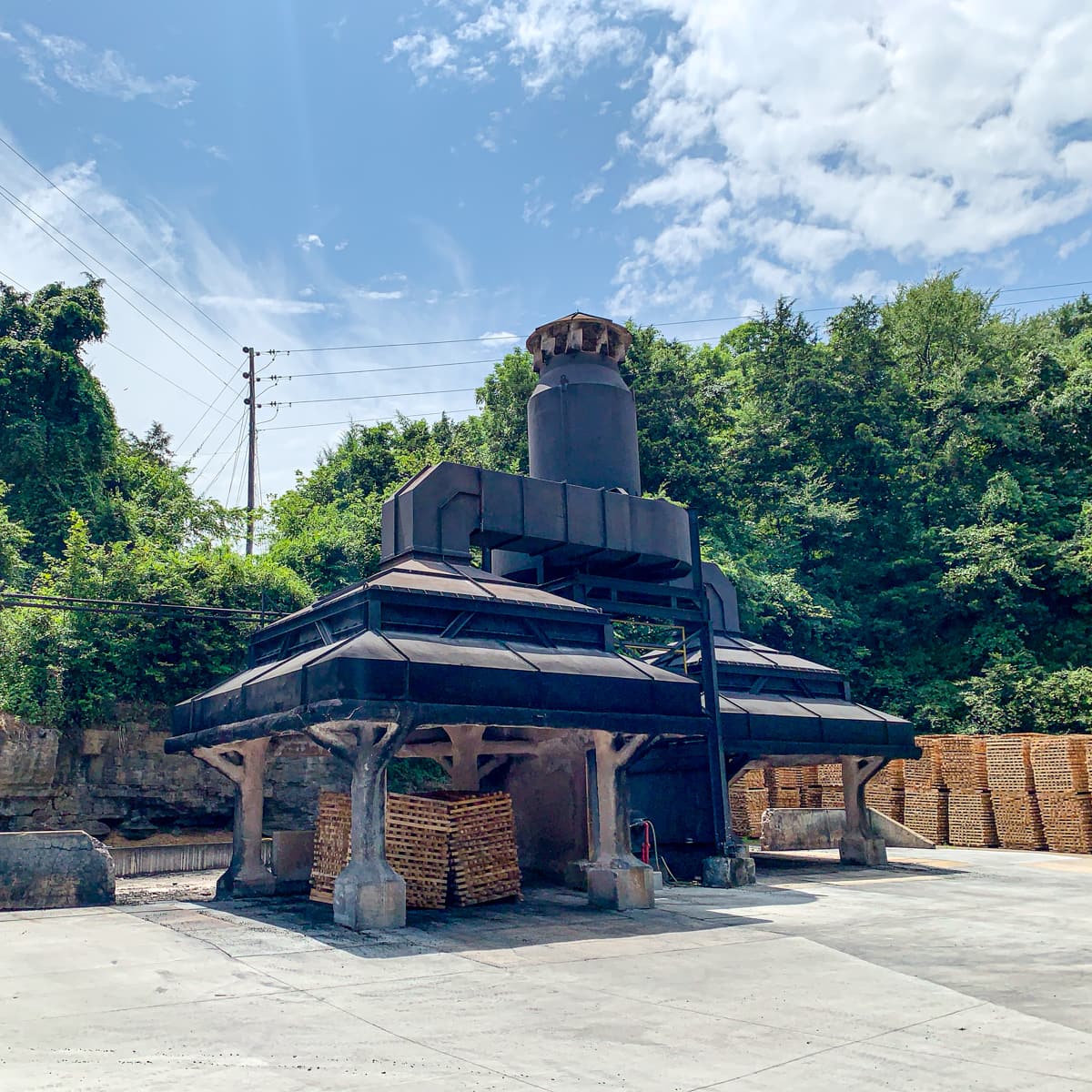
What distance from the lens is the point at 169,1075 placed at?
6305 mm

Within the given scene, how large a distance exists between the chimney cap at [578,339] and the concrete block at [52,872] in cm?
1324

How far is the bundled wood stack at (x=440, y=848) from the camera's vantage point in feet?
50.2

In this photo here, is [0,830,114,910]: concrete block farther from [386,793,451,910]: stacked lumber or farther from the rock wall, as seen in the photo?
the rock wall

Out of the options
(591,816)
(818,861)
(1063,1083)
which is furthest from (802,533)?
(1063,1083)

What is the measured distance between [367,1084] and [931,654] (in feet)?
124

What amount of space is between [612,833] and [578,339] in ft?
35.6

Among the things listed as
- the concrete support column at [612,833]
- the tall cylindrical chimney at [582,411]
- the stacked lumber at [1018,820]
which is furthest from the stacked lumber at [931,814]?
the concrete support column at [612,833]

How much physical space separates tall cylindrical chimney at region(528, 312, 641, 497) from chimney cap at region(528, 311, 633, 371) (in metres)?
0.02

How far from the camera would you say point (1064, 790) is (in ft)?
83.9

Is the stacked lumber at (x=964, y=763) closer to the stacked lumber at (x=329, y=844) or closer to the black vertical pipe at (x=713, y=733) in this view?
the black vertical pipe at (x=713, y=733)

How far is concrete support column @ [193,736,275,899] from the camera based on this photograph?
55.2ft

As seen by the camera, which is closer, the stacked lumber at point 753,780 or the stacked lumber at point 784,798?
the stacked lumber at point 784,798

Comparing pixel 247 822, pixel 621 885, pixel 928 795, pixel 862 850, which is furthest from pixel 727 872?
pixel 928 795

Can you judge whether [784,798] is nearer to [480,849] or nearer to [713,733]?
[713,733]
